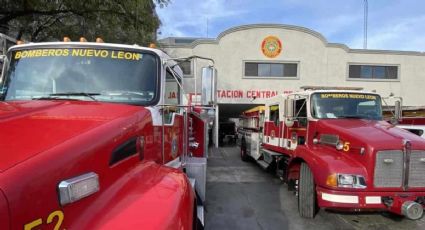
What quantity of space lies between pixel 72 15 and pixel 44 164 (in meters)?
12.8

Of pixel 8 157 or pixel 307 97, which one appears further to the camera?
pixel 307 97

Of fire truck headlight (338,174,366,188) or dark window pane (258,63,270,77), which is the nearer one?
fire truck headlight (338,174,366,188)

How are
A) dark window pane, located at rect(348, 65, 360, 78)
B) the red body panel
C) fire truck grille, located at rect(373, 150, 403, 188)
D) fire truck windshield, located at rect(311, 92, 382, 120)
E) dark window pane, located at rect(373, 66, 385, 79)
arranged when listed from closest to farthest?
the red body panel < fire truck grille, located at rect(373, 150, 403, 188) < fire truck windshield, located at rect(311, 92, 382, 120) < dark window pane, located at rect(348, 65, 360, 78) < dark window pane, located at rect(373, 66, 385, 79)

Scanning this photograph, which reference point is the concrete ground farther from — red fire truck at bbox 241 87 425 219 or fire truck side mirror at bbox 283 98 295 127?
fire truck side mirror at bbox 283 98 295 127

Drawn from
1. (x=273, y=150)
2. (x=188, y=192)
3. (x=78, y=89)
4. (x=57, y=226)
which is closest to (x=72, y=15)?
(x=273, y=150)

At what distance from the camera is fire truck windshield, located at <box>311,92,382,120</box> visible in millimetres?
7695

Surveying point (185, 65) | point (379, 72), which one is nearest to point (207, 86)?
point (185, 65)

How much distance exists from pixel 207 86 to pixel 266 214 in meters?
3.85

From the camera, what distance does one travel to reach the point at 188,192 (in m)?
2.91

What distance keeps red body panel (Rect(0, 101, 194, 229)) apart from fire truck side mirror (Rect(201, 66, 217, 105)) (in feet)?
3.28

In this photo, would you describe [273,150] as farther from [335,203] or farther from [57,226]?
[57,226]

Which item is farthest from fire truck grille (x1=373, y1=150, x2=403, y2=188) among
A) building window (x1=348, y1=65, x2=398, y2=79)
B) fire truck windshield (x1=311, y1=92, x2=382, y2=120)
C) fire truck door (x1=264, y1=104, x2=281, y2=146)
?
building window (x1=348, y1=65, x2=398, y2=79)

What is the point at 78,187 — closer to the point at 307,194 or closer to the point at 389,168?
the point at 389,168

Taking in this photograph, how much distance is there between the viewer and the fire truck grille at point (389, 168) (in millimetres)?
5723
